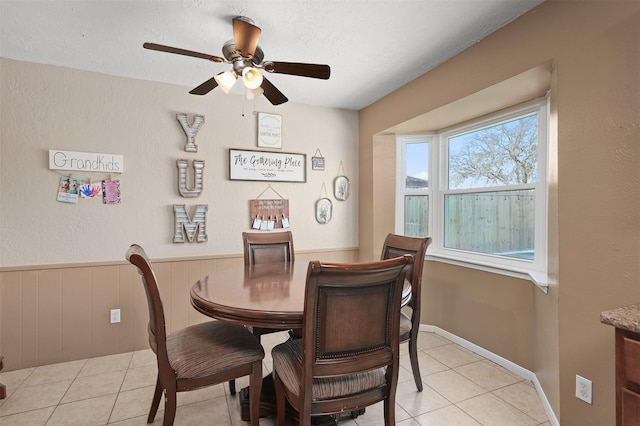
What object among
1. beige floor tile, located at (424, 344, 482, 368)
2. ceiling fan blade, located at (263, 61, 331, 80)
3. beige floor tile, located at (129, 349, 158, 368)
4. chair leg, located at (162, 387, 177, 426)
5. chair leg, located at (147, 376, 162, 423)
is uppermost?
ceiling fan blade, located at (263, 61, 331, 80)

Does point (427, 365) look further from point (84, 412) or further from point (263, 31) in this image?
point (263, 31)

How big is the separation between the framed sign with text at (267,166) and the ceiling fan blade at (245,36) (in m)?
1.43

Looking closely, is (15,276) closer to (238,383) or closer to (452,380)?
(238,383)

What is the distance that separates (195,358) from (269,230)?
181 centimetres

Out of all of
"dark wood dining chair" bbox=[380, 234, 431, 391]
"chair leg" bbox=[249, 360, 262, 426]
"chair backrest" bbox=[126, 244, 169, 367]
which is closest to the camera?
"chair backrest" bbox=[126, 244, 169, 367]

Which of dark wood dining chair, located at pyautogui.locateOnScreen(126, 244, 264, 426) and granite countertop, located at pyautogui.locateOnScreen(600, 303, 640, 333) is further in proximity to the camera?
dark wood dining chair, located at pyautogui.locateOnScreen(126, 244, 264, 426)

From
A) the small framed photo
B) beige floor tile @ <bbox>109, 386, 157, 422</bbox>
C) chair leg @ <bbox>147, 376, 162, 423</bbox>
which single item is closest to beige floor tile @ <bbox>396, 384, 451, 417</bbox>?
chair leg @ <bbox>147, 376, 162, 423</bbox>

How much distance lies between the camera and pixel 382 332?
135 centimetres

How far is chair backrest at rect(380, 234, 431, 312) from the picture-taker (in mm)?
2090

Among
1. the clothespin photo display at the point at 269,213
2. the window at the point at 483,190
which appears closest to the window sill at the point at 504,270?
the window at the point at 483,190

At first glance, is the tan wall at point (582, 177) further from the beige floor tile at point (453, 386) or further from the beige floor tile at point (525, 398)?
the beige floor tile at point (453, 386)

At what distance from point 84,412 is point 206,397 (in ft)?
2.32

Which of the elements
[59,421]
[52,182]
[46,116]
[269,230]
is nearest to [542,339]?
[269,230]

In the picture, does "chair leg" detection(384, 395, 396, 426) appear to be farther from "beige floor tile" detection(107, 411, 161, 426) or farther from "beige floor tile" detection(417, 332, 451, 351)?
"beige floor tile" detection(417, 332, 451, 351)
